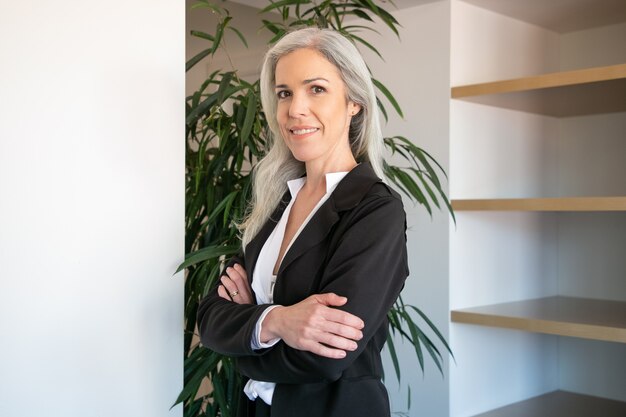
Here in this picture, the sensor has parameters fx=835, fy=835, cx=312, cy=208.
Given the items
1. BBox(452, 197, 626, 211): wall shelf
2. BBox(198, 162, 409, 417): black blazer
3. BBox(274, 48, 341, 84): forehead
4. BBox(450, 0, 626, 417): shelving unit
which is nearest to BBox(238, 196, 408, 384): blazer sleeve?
BBox(198, 162, 409, 417): black blazer

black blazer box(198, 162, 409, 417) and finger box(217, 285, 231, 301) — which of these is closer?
black blazer box(198, 162, 409, 417)

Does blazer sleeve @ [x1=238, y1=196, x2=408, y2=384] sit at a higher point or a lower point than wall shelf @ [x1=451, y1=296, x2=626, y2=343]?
higher

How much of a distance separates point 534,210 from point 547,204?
130 mm

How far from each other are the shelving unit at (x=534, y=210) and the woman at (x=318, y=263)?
1.80 meters

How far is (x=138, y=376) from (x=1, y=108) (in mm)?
767

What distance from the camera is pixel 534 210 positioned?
333 centimetres

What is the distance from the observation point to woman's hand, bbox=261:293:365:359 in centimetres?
135

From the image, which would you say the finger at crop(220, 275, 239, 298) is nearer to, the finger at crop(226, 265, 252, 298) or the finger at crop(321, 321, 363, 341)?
the finger at crop(226, 265, 252, 298)

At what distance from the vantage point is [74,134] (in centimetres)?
202

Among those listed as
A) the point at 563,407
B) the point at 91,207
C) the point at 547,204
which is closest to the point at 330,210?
the point at 91,207

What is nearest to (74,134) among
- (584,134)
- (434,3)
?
(434,3)

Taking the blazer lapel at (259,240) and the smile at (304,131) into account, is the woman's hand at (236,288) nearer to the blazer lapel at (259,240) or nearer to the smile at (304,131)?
the blazer lapel at (259,240)

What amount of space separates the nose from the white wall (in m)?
0.71

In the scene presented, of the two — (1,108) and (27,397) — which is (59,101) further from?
(27,397)
